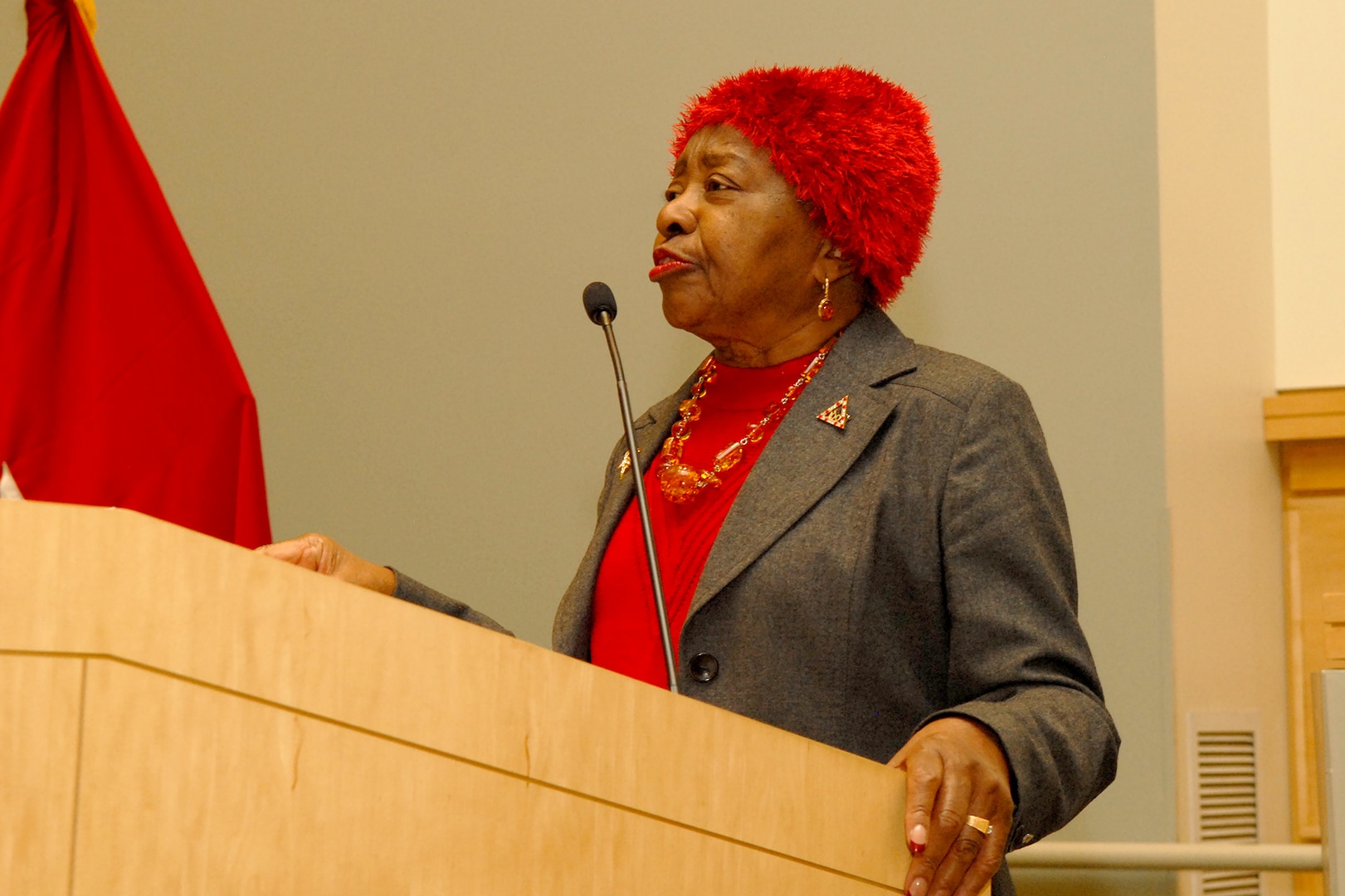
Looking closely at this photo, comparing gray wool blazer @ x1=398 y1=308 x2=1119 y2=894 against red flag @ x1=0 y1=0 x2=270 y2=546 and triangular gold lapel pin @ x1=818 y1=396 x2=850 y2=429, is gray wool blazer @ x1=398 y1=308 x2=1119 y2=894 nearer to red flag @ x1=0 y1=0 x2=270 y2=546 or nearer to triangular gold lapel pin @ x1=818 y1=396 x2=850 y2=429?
triangular gold lapel pin @ x1=818 y1=396 x2=850 y2=429

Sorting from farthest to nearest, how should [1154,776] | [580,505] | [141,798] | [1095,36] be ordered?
[580,505]
[1095,36]
[1154,776]
[141,798]

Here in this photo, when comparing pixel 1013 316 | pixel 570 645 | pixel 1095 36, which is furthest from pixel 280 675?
pixel 1095 36

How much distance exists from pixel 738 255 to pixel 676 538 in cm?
34

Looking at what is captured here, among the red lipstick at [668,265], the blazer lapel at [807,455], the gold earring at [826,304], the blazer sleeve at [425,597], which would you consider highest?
the red lipstick at [668,265]

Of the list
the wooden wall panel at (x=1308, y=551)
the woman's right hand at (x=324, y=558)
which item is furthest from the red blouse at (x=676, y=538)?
the wooden wall panel at (x=1308, y=551)

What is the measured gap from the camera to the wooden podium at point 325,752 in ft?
2.35

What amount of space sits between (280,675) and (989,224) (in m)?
1.79

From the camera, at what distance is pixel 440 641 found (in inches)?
32.9

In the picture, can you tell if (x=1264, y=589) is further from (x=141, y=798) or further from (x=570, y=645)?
(x=141, y=798)

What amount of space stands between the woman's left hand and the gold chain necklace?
0.62 meters

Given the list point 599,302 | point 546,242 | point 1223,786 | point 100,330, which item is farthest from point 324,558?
point 1223,786

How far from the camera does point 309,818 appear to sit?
2.55 ft

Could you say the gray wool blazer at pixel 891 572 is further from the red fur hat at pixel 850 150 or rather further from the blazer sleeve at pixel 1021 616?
the red fur hat at pixel 850 150

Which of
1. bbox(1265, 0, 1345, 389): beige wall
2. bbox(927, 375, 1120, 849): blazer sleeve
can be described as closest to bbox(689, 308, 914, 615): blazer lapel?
bbox(927, 375, 1120, 849): blazer sleeve
